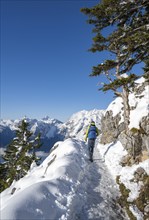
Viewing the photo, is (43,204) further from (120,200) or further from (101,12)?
(101,12)

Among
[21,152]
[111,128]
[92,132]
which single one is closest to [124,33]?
[92,132]

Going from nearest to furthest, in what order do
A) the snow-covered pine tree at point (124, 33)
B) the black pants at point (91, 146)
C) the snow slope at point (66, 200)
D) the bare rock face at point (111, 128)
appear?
the snow slope at point (66, 200)
the snow-covered pine tree at point (124, 33)
the black pants at point (91, 146)
the bare rock face at point (111, 128)

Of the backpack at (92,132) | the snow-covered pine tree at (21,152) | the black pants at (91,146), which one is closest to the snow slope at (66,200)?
the black pants at (91,146)

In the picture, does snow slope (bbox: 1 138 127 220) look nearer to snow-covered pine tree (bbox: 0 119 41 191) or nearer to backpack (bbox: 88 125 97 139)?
backpack (bbox: 88 125 97 139)

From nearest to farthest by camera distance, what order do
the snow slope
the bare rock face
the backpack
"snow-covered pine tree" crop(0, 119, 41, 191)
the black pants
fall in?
the snow slope
the black pants
the backpack
the bare rock face
"snow-covered pine tree" crop(0, 119, 41, 191)

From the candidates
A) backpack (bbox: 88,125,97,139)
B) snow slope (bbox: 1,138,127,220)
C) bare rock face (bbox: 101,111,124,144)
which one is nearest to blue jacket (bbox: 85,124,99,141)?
backpack (bbox: 88,125,97,139)

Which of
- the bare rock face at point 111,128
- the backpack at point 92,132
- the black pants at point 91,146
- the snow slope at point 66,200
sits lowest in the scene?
the snow slope at point 66,200

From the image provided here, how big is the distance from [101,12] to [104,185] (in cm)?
1023

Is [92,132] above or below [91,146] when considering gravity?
above

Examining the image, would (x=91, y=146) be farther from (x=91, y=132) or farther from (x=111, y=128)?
(x=111, y=128)

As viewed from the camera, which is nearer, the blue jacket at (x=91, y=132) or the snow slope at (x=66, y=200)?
the snow slope at (x=66, y=200)

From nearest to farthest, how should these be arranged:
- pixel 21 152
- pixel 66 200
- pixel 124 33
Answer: pixel 66 200 → pixel 124 33 → pixel 21 152

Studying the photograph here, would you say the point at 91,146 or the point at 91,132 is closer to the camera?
the point at 91,146

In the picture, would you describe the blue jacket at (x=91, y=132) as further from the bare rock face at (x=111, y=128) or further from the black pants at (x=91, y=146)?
the bare rock face at (x=111, y=128)
